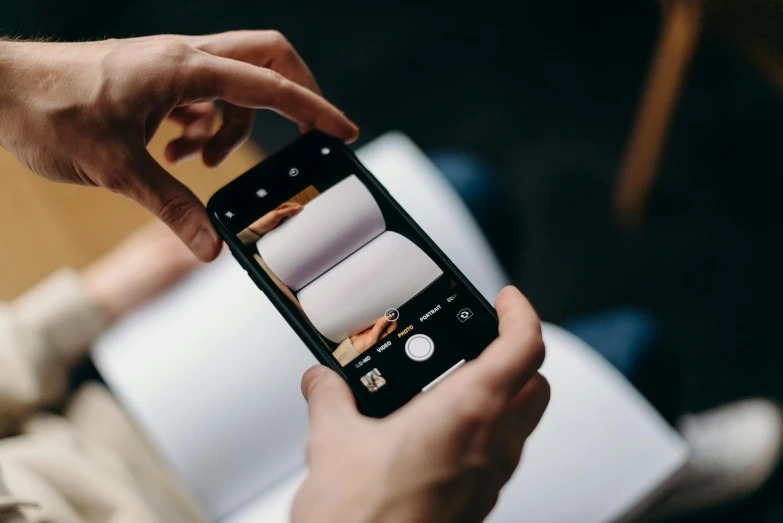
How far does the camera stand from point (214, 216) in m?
0.42

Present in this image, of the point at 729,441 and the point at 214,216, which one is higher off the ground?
the point at 214,216

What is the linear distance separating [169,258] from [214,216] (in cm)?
25

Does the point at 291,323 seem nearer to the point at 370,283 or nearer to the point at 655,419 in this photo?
the point at 370,283

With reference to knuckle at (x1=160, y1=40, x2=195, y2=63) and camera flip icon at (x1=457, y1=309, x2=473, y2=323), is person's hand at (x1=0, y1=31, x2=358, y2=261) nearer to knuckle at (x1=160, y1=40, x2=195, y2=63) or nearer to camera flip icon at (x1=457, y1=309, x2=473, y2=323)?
knuckle at (x1=160, y1=40, x2=195, y2=63)

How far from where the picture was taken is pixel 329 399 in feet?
1.22

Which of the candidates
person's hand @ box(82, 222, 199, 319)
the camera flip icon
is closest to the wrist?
person's hand @ box(82, 222, 199, 319)

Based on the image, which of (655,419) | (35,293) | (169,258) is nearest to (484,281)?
(655,419)

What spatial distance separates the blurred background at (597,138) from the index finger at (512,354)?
0.37m

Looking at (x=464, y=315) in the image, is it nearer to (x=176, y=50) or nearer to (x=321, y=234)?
(x=321, y=234)

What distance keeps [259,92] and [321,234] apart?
0.11m

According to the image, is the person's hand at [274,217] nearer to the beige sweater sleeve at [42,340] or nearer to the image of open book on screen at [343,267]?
the image of open book on screen at [343,267]

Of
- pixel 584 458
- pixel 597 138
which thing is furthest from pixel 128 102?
pixel 597 138

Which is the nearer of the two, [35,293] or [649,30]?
[35,293]

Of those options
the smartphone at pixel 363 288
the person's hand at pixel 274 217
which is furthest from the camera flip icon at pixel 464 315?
the person's hand at pixel 274 217
